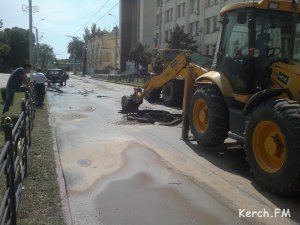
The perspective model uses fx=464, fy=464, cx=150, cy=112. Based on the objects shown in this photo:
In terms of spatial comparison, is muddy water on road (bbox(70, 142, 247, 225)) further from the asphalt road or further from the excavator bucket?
the excavator bucket

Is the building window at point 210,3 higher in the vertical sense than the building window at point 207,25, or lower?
higher

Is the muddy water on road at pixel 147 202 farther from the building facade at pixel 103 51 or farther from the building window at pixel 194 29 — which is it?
the building facade at pixel 103 51

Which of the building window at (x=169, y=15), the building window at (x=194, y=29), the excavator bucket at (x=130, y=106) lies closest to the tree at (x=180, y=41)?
the building window at (x=194, y=29)

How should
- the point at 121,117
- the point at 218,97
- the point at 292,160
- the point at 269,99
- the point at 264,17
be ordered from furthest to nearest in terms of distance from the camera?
the point at 121,117, the point at 218,97, the point at 264,17, the point at 269,99, the point at 292,160

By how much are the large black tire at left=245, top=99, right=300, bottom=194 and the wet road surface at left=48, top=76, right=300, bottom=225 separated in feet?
0.88

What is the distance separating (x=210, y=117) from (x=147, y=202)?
333 centimetres

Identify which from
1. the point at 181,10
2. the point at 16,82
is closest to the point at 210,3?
the point at 181,10

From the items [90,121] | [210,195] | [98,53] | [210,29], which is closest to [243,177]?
[210,195]

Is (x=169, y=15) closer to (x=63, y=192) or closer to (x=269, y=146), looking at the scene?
(x=269, y=146)

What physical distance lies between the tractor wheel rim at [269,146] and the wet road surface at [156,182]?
413mm

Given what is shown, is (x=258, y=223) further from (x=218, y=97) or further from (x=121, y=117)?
(x=121, y=117)

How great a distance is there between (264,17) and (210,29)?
47.1 metres

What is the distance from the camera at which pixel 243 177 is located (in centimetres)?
760

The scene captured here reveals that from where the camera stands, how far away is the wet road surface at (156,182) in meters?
5.79
